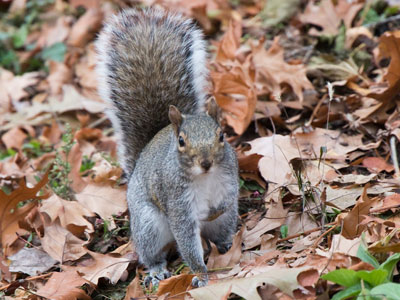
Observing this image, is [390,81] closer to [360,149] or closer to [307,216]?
[360,149]

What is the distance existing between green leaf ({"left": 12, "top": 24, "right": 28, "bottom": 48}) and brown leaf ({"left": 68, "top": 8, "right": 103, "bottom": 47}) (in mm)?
590

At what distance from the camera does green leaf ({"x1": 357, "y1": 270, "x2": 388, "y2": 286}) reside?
2.21 meters

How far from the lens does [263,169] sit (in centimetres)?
343

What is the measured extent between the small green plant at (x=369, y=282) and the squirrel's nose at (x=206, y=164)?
0.69m

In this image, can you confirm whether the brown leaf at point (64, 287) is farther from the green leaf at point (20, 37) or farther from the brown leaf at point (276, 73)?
the green leaf at point (20, 37)

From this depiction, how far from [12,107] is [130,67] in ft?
8.46

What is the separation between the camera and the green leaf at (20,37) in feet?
21.4

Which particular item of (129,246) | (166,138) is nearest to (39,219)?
(129,246)

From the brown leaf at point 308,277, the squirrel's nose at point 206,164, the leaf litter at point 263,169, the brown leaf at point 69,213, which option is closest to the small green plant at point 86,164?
the leaf litter at point 263,169

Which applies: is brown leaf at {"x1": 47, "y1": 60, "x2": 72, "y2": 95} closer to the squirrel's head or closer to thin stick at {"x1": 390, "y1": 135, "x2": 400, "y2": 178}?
the squirrel's head

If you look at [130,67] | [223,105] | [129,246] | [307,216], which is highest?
[130,67]

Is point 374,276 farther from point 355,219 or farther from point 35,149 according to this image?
point 35,149

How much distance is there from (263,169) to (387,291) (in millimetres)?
1382

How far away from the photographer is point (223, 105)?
402 centimetres
